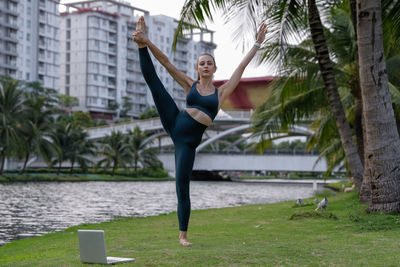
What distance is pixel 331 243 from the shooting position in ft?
18.0

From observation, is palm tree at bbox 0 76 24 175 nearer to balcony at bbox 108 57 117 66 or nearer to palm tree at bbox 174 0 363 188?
palm tree at bbox 174 0 363 188

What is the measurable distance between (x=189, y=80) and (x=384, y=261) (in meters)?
2.42

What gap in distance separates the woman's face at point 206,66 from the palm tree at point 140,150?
141ft

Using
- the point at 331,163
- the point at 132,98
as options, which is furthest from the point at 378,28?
the point at 132,98

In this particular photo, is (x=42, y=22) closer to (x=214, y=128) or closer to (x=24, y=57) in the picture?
(x=24, y=57)

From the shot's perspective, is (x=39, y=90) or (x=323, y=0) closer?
(x=323, y=0)

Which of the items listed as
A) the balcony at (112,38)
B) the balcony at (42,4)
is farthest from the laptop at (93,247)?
the balcony at (112,38)

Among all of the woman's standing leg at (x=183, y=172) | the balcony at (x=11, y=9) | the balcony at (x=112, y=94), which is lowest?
the woman's standing leg at (x=183, y=172)

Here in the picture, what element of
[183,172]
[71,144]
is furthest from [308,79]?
[71,144]

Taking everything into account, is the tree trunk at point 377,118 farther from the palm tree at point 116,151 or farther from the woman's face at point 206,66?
the palm tree at point 116,151

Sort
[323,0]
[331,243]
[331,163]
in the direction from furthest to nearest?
[331,163]
[323,0]
[331,243]

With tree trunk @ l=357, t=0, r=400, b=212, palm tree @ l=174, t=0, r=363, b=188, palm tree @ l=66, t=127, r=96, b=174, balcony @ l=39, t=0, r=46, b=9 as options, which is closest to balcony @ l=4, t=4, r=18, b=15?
balcony @ l=39, t=0, r=46, b=9

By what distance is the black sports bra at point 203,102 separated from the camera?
493 centimetres

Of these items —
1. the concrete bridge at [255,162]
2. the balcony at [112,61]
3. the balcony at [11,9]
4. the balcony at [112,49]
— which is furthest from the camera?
the balcony at [112,61]
